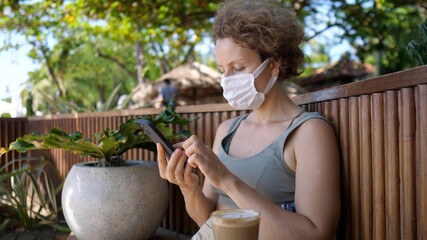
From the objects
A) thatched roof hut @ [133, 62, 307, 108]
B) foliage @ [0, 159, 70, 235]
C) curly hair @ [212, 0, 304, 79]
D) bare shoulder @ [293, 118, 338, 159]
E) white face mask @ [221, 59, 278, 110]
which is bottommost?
foliage @ [0, 159, 70, 235]

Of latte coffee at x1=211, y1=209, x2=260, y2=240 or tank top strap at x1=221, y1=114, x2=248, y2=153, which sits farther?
tank top strap at x1=221, y1=114, x2=248, y2=153

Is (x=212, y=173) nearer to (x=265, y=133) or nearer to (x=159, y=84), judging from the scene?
(x=265, y=133)

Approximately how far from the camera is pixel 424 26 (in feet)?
6.54

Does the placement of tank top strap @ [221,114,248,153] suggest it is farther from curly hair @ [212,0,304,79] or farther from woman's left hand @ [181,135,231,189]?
woman's left hand @ [181,135,231,189]

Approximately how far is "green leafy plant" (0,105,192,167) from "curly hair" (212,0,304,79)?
89cm

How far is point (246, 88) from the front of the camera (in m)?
2.20

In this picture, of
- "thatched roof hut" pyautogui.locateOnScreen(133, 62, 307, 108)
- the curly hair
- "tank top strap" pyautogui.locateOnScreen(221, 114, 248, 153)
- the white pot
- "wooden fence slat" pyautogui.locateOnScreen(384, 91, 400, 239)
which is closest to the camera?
"wooden fence slat" pyautogui.locateOnScreen(384, 91, 400, 239)

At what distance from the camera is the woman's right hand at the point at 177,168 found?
6.03 ft

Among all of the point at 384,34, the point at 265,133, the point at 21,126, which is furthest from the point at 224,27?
the point at 384,34

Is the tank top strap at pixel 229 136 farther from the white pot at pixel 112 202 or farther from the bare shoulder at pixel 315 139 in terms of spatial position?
the white pot at pixel 112 202

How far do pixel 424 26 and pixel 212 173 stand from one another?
1.16 meters

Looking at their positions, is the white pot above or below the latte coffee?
below

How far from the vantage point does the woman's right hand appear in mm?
1837

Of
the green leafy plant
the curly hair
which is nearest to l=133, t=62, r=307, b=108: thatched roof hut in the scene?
the green leafy plant
